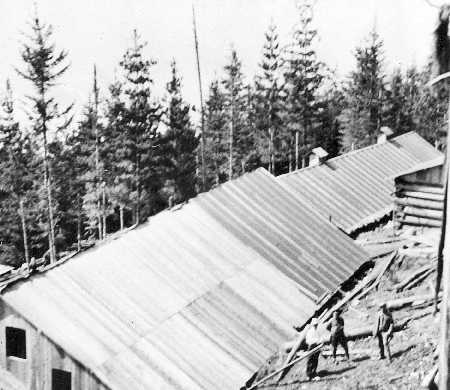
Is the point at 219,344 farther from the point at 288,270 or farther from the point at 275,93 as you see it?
the point at 275,93

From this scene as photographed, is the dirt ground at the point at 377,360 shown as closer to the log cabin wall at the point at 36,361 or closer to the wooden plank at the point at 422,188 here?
the log cabin wall at the point at 36,361

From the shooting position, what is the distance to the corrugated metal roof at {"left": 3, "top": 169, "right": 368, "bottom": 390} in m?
12.6

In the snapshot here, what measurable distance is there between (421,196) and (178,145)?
26.3 metres

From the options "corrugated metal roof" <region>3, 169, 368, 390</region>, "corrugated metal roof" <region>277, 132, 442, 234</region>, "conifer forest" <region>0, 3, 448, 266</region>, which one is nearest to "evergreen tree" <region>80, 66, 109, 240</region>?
"conifer forest" <region>0, 3, 448, 266</region>

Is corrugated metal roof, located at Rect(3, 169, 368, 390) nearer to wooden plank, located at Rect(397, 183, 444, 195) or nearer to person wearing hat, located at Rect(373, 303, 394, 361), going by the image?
person wearing hat, located at Rect(373, 303, 394, 361)

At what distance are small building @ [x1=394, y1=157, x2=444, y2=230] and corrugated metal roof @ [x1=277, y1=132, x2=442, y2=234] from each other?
2.93 ft

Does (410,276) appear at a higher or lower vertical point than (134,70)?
lower

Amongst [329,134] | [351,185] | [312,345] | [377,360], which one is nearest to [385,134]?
[351,185]

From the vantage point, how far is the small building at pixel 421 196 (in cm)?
2294

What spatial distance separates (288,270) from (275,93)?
3889cm

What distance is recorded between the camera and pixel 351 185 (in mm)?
29578

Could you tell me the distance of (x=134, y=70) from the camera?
3938cm

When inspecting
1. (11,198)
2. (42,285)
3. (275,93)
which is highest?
(42,285)

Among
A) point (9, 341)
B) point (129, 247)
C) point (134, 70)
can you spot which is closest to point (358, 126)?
point (134, 70)
